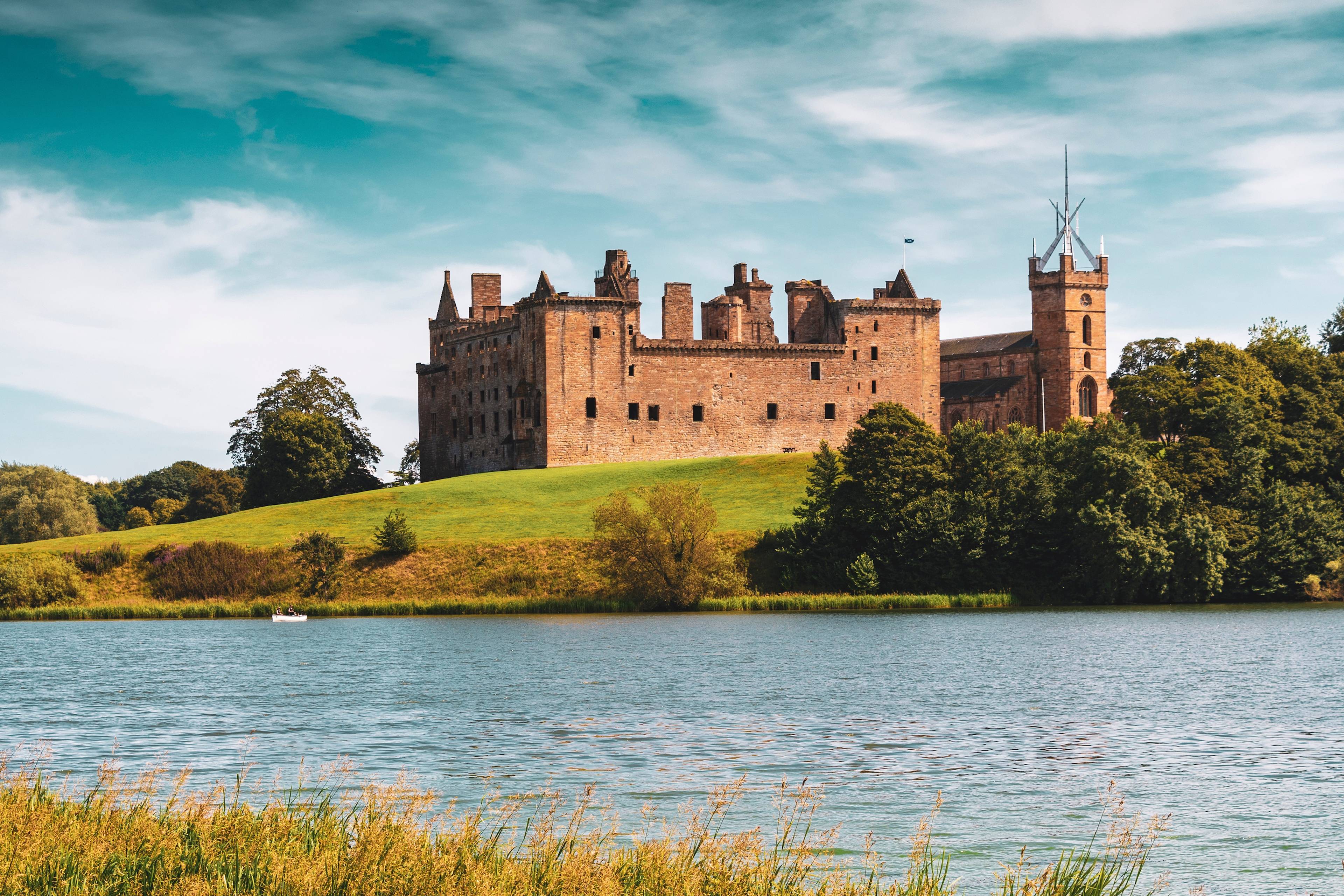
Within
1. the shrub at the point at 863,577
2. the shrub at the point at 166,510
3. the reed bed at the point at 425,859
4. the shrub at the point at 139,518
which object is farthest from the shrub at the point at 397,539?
the shrub at the point at 166,510

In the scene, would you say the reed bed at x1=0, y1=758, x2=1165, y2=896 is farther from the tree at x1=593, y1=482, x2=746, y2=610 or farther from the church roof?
the church roof

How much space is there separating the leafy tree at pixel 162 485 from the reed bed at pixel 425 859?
109 m

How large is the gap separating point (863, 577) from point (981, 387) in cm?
6348

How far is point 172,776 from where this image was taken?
17.5m

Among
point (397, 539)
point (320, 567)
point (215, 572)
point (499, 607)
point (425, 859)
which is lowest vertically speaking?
point (425, 859)

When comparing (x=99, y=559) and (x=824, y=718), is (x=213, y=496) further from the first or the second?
(x=824, y=718)

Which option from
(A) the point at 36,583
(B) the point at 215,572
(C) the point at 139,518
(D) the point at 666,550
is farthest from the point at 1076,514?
(C) the point at 139,518

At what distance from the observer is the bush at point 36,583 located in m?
52.9

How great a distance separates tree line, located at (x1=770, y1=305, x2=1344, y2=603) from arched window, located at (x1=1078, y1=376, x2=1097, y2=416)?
52.3m

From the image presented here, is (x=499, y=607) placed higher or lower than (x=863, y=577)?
lower

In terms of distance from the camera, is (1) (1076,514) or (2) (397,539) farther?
(2) (397,539)

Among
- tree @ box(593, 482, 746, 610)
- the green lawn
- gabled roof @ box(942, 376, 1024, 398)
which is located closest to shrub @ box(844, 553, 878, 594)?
tree @ box(593, 482, 746, 610)

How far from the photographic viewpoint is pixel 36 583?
175ft

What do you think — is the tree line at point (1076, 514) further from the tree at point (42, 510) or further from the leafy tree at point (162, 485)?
the leafy tree at point (162, 485)
